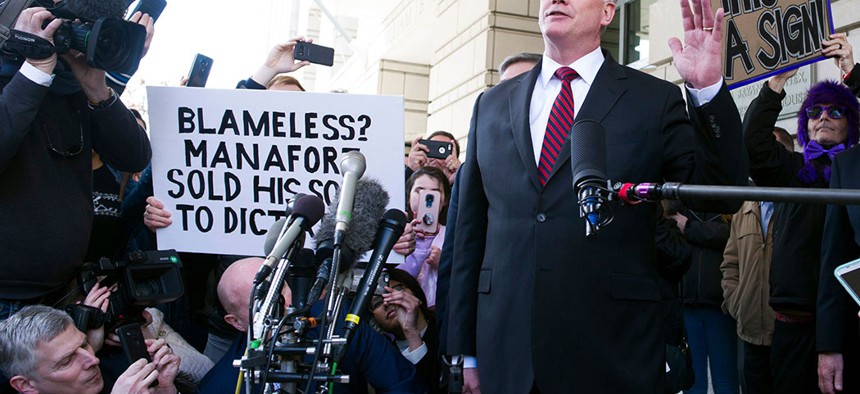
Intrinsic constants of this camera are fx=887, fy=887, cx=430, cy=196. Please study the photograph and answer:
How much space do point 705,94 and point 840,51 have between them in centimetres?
228

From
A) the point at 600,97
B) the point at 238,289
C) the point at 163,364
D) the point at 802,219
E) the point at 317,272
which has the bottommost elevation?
the point at 163,364

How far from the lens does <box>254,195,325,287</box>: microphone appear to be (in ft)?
7.24

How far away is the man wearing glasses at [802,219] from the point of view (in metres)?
4.23

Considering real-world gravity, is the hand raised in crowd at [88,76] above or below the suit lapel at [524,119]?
above

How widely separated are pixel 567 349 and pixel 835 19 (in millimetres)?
4709

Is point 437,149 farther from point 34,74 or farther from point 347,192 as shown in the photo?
point 347,192

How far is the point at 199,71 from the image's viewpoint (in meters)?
4.36

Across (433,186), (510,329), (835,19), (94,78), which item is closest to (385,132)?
(433,186)

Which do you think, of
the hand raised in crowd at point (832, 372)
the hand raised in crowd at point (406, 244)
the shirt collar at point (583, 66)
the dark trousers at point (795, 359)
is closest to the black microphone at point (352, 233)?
the shirt collar at point (583, 66)

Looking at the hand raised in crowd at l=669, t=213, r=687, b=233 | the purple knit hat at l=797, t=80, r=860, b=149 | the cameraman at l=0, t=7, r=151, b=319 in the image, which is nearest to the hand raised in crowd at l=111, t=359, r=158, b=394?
the cameraman at l=0, t=7, r=151, b=319

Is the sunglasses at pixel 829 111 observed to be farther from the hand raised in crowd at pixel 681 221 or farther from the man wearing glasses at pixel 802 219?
the hand raised in crowd at pixel 681 221

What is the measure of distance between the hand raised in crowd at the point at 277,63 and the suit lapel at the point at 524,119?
1711 mm

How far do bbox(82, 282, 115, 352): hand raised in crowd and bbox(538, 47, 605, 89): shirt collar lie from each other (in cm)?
179

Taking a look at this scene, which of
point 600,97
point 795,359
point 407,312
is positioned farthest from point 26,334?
point 795,359
